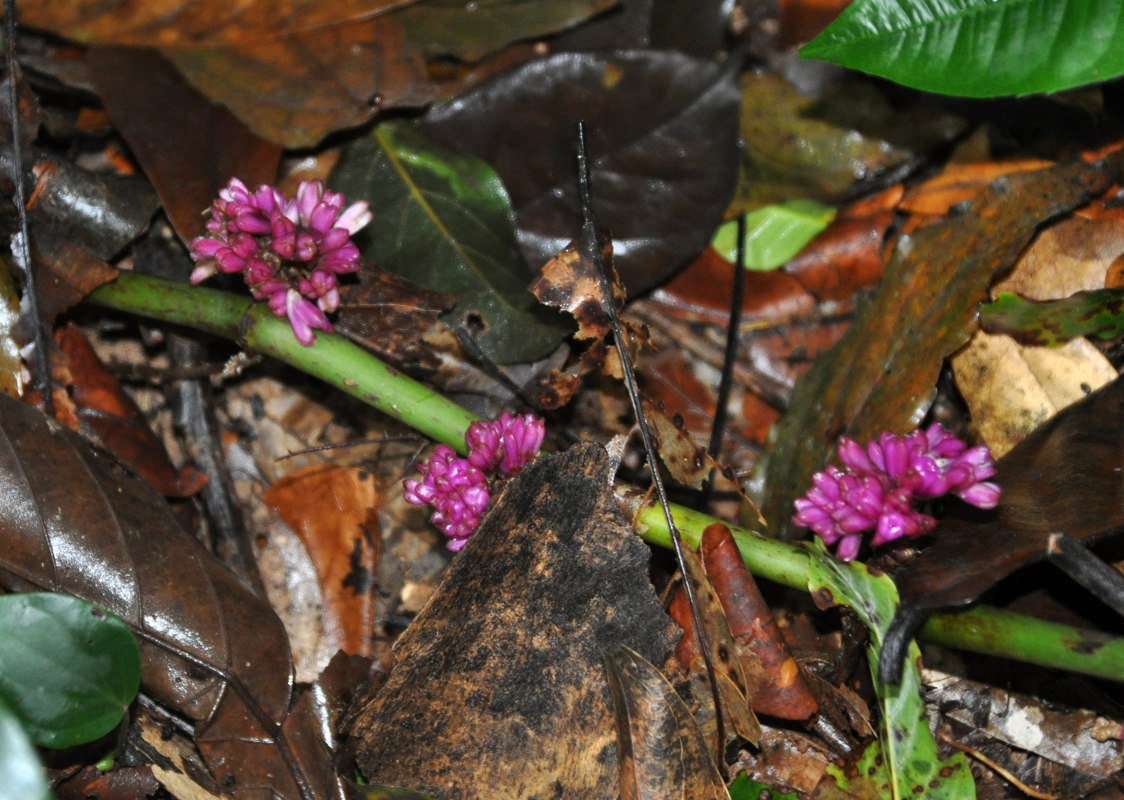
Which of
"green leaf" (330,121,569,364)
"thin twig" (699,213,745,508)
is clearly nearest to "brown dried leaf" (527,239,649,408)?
"green leaf" (330,121,569,364)

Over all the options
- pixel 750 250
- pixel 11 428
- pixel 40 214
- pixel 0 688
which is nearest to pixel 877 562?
pixel 750 250

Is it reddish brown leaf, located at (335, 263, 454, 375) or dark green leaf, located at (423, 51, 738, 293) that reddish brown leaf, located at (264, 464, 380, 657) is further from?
dark green leaf, located at (423, 51, 738, 293)

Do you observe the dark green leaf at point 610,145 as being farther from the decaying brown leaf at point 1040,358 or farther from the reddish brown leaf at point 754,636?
the reddish brown leaf at point 754,636

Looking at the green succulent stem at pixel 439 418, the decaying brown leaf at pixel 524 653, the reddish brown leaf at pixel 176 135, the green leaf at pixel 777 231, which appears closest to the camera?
the green succulent stem at pixel 439 418

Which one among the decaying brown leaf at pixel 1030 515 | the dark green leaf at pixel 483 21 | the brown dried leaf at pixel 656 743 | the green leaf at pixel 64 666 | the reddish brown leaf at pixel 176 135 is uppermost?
the dark green leaf at pixel 483 21

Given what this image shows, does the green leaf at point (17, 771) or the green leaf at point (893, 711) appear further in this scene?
the green leaf at point (893, 711)

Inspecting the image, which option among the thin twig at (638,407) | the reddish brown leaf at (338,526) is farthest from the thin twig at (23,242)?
the thin twig at (638,407)
